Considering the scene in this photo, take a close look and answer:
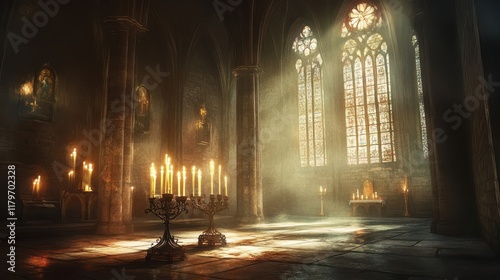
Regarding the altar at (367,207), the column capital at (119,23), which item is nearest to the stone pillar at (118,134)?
the column capital at (119,23)

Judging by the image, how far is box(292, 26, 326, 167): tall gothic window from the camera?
17.8 meters

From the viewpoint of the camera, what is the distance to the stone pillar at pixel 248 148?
12328 mm

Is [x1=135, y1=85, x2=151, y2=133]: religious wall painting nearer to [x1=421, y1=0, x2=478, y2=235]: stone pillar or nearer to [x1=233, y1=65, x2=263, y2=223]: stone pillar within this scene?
[x1=233, y1=65, x2=263, y2=223]: stone pillar

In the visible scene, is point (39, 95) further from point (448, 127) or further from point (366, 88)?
point (366, 88)

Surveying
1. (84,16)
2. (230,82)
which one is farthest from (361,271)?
(230,82)

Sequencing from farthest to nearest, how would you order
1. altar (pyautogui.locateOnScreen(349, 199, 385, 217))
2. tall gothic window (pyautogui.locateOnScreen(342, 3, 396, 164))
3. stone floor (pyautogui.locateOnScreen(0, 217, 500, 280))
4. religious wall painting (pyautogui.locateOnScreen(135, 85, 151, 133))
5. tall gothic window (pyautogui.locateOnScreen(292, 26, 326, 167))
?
tall gothic window (pyautogui.locateOnScreen(292, 26, 326, 167)) → tall gothic window (pyautogui.locateOnScreen(342, 3, 396, 164)) → religious wall painting (pyautogui.locateOnScreen(135, 85, 151, 133)) → altar (pyautogui.locateOnScreen(349, 199, 385, 217)) → stone floor (pyautogui.locateOnScreen(0, 217, 500, 280))

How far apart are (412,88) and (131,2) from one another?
11644mm

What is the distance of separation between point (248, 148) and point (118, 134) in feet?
15.7

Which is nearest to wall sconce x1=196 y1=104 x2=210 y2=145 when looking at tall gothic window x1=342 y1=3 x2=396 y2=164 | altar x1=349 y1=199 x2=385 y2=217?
tall gothic window x1=342 y1=3 x2=396 y2=164

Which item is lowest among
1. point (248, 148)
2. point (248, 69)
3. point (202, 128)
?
point (248, 148)

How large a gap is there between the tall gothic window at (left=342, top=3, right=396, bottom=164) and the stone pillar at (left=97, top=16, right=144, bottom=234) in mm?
10731

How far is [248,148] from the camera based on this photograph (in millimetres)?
12562

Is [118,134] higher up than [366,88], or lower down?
lower down

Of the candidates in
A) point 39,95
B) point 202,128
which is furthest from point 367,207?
point 39,95
